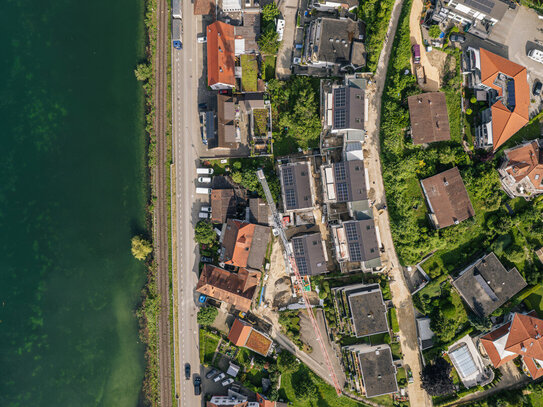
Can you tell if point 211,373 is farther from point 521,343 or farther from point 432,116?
point 432,116

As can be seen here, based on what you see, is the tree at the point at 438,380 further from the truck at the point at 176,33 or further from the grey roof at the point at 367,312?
the truck at the point at 176,33

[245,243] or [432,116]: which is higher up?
[432,116]

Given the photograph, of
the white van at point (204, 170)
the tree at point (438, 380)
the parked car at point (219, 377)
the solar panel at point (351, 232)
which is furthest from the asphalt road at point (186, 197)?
the tree at point (438, 380)

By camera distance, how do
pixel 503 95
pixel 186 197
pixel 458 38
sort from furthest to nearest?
pixel 186 197 → pixel 458 38 → pixel 503 95

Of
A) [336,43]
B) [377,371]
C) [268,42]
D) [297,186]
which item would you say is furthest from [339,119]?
[377,371]

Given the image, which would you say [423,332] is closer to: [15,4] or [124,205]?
[124,205]

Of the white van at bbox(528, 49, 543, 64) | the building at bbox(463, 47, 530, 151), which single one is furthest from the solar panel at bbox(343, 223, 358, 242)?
the white van at bbox(528, 49, 543, 64)

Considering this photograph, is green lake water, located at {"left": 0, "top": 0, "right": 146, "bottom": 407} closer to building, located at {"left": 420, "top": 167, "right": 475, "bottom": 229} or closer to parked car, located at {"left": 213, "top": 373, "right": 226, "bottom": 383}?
parked car, located at {"left": 213, "top": 373, "right": 226, "bottom": 383}
